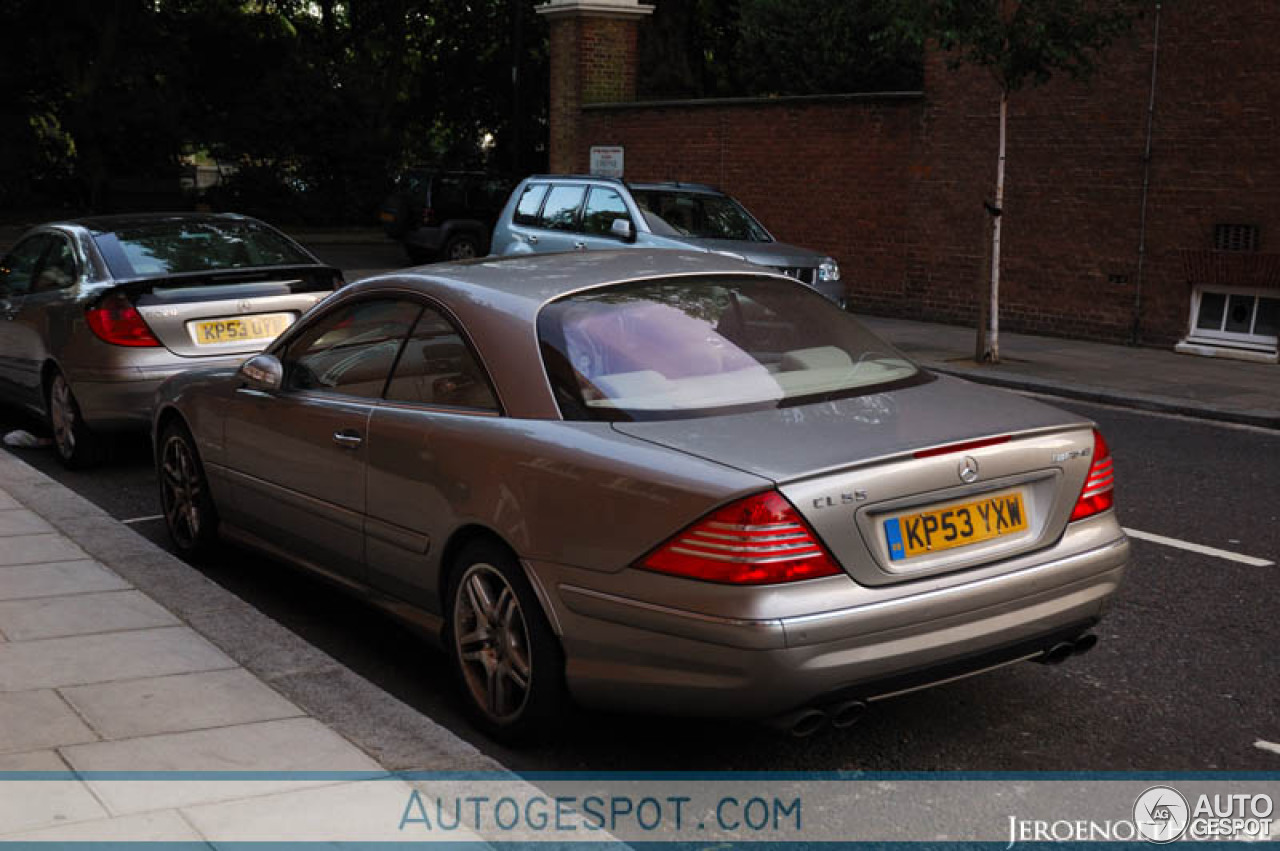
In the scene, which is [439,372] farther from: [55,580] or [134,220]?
[134,220]

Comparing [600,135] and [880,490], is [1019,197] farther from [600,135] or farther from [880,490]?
[880,490]

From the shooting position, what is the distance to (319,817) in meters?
3.73

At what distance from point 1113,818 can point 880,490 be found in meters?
1.12

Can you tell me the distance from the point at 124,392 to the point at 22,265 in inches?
85.9

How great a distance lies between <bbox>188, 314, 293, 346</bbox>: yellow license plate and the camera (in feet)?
28.2

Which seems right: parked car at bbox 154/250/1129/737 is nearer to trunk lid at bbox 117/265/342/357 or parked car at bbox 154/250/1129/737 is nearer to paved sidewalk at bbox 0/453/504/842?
paved sidewalk at bbox 0/453/504/842

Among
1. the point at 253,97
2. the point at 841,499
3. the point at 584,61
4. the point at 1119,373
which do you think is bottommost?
the point at 1119,373

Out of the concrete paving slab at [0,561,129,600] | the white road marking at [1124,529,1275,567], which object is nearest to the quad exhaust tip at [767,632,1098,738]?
the concrete paving slab at [0,561,129,600]

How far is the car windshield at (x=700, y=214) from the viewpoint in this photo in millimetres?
15789

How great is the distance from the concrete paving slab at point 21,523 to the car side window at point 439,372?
2797 mm

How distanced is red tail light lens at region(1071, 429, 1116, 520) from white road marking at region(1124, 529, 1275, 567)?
238 centimetres

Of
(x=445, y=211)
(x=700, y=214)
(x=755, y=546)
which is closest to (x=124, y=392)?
(x=755, y=546)

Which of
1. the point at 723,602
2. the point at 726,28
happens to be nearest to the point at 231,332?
the point at 723,602

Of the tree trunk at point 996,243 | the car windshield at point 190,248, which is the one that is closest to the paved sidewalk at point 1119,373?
the tree trunk at point 996,243
